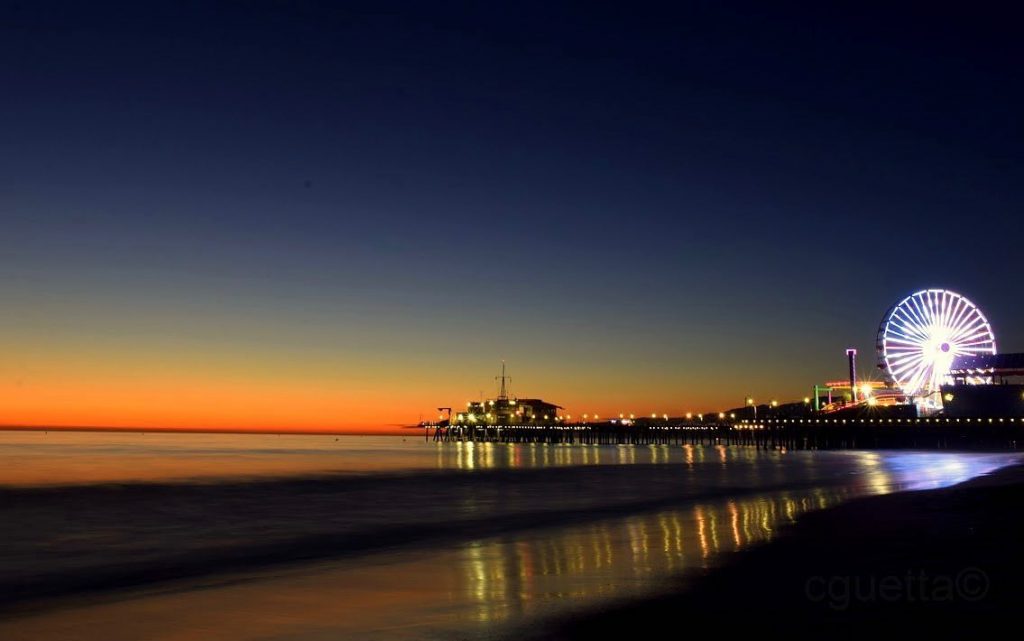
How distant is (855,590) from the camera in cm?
1230

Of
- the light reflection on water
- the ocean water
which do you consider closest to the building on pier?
the ocean water

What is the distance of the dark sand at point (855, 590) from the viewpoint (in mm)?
10125

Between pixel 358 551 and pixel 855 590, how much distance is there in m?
12.4

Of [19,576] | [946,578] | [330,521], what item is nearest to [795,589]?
[946,578]

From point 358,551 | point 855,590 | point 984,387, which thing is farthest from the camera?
point 984,387

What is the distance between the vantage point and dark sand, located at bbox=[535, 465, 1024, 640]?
33.2ft

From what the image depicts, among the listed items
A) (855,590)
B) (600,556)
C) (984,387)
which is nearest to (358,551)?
(600,556)

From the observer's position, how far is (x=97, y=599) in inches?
587

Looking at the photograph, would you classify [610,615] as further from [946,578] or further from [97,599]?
[97,599]

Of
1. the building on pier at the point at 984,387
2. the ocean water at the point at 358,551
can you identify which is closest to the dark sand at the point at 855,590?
the ocean water at the point at 358,551

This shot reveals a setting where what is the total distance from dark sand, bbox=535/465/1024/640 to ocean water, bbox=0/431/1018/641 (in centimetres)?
93

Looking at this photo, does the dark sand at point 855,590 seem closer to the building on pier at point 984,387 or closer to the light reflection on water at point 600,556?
the light reflection on water at point 600,556

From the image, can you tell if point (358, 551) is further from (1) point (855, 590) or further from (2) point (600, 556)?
(1) point (855, 590)

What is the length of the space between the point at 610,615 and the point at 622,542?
8995 mm
